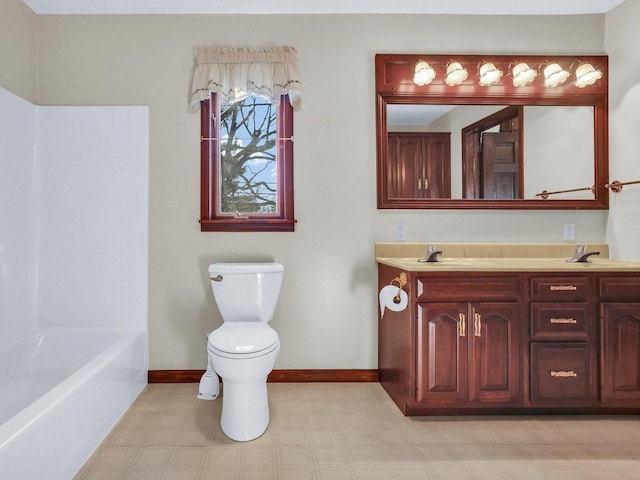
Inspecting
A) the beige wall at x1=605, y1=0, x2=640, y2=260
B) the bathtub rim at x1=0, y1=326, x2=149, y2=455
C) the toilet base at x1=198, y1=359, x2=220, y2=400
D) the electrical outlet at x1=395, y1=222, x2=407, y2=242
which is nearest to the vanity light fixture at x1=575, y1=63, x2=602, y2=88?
the beige wall at x1=605, y1=0, x2=640, y2=260

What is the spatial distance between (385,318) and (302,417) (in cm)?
77

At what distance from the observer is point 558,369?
2.04m

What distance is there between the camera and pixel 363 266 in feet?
8.64

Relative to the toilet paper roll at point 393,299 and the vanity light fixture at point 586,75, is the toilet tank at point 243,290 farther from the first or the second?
the vanity light fixture at point 586,75

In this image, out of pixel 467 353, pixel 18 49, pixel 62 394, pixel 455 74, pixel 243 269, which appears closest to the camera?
pixel 62 394

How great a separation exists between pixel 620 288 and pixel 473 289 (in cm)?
76

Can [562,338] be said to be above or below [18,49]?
below

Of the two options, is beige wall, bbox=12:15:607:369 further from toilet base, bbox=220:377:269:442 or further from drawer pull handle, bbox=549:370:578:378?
drawer pull handle, bbox=549:370:578:378

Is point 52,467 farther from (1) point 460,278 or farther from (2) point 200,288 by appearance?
(1) point 460,278

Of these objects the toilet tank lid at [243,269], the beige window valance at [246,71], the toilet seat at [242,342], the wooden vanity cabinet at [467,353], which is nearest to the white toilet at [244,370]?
the toilet seat at [242,342]

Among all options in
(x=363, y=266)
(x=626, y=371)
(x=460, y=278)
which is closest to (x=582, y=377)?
(x=626, y=371)

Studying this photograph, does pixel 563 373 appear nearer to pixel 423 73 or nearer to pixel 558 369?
pixel 558 369

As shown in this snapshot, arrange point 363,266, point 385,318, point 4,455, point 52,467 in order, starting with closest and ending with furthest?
point 4,455, point 52,467, point 385,318, point 363,266

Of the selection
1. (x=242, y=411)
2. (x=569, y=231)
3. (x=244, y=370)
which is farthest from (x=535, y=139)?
(x=242, y=411)
